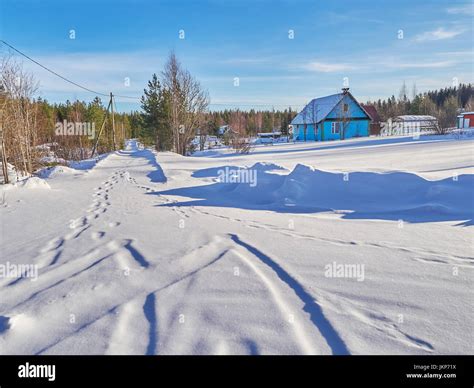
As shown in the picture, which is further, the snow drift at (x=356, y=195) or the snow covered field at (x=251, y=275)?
the snow drift at (x=356, y=195)

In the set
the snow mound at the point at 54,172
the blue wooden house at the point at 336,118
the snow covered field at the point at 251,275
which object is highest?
the blue wooden house at the point at 336,118

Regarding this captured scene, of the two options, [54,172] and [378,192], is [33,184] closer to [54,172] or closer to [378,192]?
[54,172]

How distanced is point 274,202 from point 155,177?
21.6 ft

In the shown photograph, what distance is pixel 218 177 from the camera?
12.2 m

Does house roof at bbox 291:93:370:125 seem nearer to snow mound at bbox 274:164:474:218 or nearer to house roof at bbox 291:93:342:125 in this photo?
house roof at bbox 291:93:342:125

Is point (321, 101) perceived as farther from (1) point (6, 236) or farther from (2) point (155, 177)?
(1) point (6, 236)

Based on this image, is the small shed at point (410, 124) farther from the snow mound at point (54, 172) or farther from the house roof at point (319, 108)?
the snow mound at point (54, 172)

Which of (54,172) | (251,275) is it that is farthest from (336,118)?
(251,275)

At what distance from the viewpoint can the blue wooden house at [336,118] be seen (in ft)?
145

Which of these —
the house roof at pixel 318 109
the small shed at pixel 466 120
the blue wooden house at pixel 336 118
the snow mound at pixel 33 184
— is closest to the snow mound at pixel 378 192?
the snow mound at pixel 33 184
